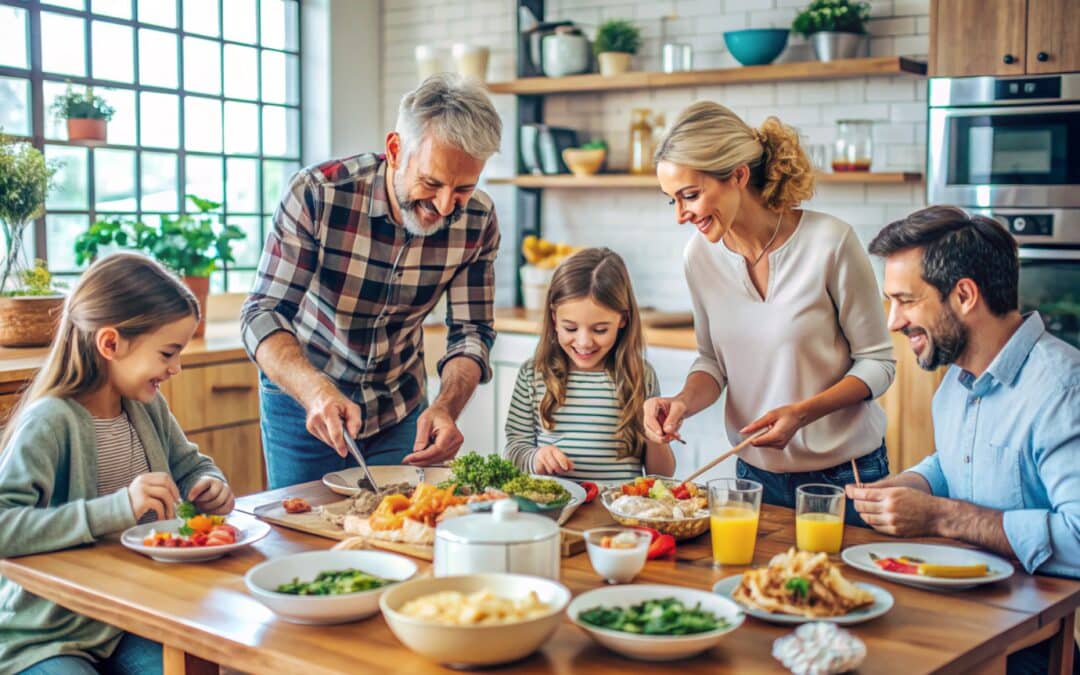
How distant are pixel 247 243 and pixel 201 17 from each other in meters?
1.07

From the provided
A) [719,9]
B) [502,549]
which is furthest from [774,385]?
[719,9]

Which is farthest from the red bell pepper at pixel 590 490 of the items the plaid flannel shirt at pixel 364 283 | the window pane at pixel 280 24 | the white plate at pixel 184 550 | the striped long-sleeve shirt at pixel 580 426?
the window pane at pixel 280 24

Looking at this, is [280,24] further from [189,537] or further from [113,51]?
[189,537]

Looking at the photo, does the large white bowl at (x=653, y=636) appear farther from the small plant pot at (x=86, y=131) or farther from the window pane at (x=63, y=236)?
the window pane at (x=63, y=236)

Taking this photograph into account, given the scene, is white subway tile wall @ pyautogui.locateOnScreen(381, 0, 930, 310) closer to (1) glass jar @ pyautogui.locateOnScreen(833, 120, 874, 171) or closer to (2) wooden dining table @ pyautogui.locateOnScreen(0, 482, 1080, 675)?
(1) glass jar @ pyautogui.locateOnScreen(833, 120, 874, 171)

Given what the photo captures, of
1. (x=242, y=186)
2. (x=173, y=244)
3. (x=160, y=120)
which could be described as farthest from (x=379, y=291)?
(x=242, y=186)

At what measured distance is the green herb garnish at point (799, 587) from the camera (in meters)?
1.61

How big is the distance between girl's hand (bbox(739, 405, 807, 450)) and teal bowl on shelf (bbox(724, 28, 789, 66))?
8.94 feet

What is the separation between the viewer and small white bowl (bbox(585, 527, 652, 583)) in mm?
1746

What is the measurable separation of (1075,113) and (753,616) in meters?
3.13

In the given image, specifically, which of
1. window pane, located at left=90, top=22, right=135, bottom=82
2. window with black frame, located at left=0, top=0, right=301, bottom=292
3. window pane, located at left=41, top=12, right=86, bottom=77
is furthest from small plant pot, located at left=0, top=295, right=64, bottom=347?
window pane, located at left=90, top=22, right=135, bottom=82

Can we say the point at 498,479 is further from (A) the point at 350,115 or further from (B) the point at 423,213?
(A) the point at 350,115

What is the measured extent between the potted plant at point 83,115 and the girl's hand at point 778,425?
3252mm

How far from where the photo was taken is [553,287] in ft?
9.59
